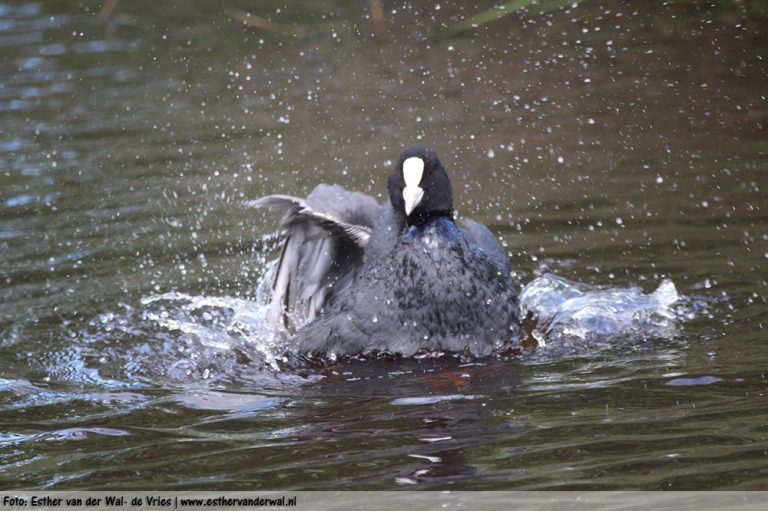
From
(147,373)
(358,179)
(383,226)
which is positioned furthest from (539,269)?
(147,373)

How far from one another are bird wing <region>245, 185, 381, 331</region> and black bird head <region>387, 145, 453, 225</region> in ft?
1.10

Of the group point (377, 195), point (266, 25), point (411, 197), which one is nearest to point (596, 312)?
point (411, 197)

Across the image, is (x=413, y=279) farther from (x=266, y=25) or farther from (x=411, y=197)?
(x=266, y=25)

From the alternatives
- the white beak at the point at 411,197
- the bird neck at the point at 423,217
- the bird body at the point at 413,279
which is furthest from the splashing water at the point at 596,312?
the white beak at the point at 411,197

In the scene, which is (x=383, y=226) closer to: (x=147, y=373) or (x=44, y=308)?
(x=147, y=373)

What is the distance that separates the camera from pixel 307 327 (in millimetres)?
4375

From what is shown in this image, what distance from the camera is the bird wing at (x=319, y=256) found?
4.52m

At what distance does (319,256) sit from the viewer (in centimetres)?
461

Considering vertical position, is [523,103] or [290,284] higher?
[523,103]

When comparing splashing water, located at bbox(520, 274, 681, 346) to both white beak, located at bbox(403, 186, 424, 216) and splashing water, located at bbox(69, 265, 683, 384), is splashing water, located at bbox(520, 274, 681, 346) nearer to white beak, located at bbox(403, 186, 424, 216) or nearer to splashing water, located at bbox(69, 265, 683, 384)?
splashing water, located at bbox(69, 265, 683, 384)

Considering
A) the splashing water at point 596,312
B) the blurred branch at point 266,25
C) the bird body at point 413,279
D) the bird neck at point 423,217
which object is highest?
the blurred branch at point 266,25

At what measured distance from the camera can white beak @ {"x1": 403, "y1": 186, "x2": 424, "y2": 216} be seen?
4012 mm

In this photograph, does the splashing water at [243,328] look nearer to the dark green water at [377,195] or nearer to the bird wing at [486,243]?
the dark green water at [377,195]

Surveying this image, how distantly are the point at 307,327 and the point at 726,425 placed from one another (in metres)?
1.86
